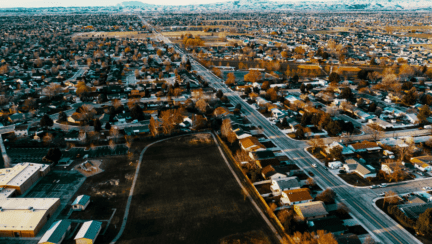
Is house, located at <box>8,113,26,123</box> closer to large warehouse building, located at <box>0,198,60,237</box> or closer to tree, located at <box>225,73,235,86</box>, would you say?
large warehouse building, located at <box>0,198,60,237</box>

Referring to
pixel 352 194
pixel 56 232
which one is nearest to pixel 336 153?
pixel 352 194

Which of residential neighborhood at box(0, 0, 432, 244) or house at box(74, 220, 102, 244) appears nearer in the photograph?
house at box(74, 220, 102, 244)

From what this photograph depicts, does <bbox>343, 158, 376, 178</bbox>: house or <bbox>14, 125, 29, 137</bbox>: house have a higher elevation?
<bbox>14, 125, 29, 137</bbox>: house

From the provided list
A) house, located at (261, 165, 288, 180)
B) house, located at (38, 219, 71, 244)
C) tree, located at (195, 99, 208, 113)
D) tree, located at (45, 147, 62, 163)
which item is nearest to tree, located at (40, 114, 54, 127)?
tree, located at (45, 147, 62, 163)

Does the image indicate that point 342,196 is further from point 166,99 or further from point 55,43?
point 55,43

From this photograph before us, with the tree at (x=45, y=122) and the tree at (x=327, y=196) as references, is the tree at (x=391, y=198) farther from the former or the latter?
the tree at (x=45, y=122)

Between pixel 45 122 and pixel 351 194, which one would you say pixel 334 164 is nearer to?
pixel 351 194
